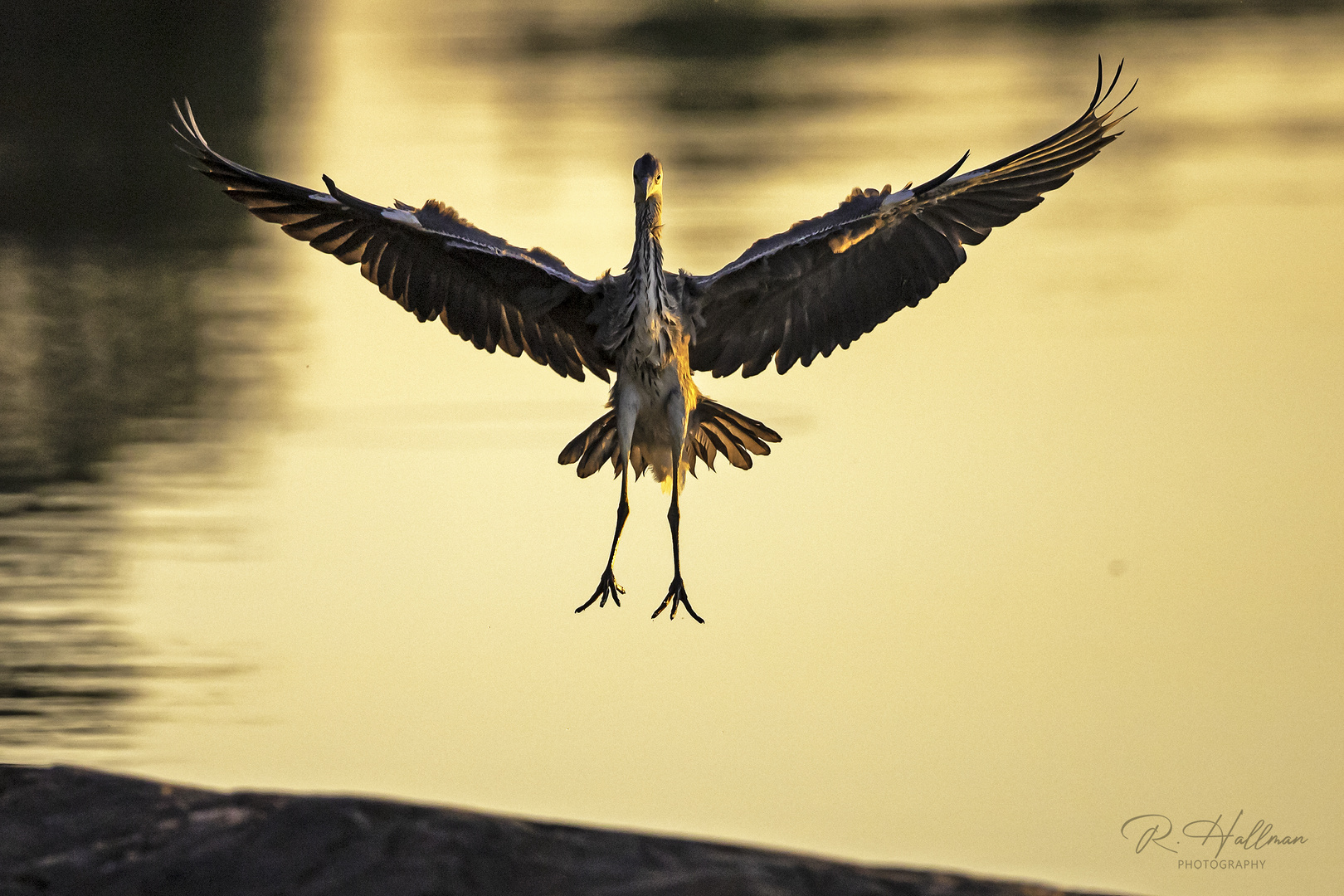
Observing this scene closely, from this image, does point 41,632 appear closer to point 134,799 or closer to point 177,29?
point 134,799

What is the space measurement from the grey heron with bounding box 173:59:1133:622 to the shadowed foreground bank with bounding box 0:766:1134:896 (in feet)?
5.42

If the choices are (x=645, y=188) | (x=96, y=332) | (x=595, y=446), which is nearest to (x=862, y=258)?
(x=645, y=188)

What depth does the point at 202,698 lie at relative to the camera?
743cm

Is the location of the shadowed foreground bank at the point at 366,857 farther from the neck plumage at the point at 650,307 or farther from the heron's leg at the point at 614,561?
the neck plumage at the point at 650,307

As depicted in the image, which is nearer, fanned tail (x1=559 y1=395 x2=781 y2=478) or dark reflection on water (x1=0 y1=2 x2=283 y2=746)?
fanned tail (x1=559 y1=395 x2=781 y2=478)

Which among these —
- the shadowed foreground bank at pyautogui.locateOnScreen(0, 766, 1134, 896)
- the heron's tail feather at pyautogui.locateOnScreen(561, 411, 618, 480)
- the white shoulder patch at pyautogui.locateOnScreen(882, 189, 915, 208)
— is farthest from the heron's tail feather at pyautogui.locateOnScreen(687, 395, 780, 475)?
the shadowed foreground bank at pyautogui.locateOnScreen(0, 766, 1134, 896)

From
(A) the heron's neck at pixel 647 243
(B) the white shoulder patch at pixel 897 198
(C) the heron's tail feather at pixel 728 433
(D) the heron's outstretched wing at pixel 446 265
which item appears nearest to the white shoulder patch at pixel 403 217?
(D) the heron's outstretched wing at pixel 446 265

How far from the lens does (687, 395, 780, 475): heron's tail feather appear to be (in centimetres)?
700

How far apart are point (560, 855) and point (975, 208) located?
10.2 feet

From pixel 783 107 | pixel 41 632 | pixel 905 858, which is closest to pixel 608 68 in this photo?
pixel 783 107

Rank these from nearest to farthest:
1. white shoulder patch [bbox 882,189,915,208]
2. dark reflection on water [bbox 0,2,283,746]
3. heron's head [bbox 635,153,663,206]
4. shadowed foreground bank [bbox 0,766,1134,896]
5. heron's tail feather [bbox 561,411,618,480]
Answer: shadowed foreground bank [bbox 0,766,1134,896]
white shoulder patch [bbox 882,189,915,208]
heron's head [bbox 635,153,663,206]
heron's tail feather [bbox 561,411,618,480]
dark reflection on water [bbox 0,2,283,746]

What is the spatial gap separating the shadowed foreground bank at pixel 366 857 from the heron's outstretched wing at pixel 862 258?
236 centimetres

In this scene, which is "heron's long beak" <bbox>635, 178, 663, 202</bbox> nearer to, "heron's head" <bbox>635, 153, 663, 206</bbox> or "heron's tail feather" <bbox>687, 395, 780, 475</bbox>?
"heron's head" <bbox>635, 153, 663, 206</bbox>

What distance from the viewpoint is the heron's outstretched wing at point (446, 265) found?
6.62 m
